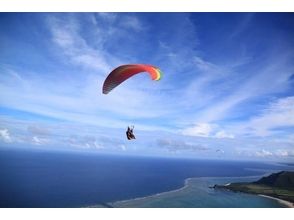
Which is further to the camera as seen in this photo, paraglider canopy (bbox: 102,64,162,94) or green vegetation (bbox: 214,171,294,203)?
green vegetation (bbox: 214,171,294,203)

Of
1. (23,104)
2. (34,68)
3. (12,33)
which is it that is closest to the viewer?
(12,33)

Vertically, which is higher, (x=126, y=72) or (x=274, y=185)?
(x=126, y=72)

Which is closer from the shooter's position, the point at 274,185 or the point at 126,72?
the point at 126,72

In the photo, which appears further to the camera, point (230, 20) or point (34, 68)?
point (34, 68)

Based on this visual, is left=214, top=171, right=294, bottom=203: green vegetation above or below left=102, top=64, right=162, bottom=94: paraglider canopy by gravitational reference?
below

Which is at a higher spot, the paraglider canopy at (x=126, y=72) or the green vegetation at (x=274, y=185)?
the paraglider canopy at (x=126, y=72)

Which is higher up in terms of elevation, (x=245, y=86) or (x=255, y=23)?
(x=255, y=23)

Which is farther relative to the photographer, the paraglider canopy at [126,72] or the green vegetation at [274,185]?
the green vegetation at [274,185]
